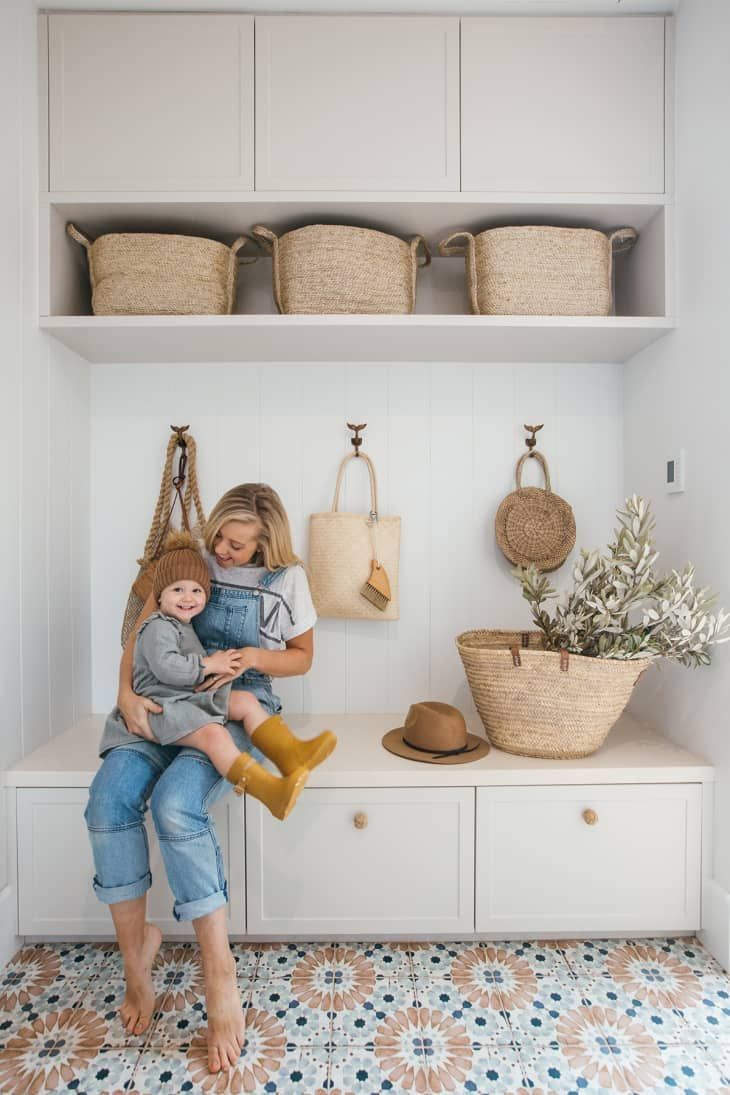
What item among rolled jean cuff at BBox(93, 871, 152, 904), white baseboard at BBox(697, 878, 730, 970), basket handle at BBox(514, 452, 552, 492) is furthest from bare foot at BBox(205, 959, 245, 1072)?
basket handle at BBox(514, 452, 552, 492)

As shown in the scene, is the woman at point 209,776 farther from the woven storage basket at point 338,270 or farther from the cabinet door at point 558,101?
the cabinet door at point 558,101

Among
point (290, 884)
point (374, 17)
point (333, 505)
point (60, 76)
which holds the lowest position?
point (290, 884)

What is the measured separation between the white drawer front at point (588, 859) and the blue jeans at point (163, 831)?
0.70m

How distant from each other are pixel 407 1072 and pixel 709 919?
0.90m

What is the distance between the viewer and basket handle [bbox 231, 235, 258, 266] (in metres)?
1.97

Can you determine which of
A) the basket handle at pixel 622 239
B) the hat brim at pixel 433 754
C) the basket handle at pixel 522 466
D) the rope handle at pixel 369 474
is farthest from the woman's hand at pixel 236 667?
the basket handle at pixel 622 239

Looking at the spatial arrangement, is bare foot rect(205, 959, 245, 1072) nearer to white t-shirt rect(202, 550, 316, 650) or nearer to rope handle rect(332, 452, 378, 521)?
white t-shirt rect(202, 550, 316, 650)

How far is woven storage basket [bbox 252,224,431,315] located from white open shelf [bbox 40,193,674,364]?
6 cm

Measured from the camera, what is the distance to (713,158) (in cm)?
173

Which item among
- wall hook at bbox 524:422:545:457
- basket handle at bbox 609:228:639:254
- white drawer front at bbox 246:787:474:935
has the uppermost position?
basket handle at bbox 609:228:639:254

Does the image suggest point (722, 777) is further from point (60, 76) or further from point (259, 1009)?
point (60, 76)

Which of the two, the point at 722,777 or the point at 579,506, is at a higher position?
the point at 579,506

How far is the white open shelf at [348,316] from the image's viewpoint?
188 centimetres

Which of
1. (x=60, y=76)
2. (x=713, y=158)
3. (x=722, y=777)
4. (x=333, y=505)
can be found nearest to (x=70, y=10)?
(x=60, y=76)
